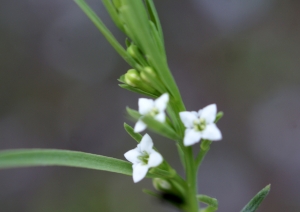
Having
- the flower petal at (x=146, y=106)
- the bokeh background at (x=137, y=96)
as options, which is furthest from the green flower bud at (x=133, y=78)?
the bokeh background at (x=137, y=96)

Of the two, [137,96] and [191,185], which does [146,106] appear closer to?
[191,185]

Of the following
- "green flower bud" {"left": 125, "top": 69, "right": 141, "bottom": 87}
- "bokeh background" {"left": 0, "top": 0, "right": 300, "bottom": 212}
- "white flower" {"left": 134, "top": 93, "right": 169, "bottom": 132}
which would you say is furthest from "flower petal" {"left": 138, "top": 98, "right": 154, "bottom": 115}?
"bokeh background" {"left": 0, "top": 0, "right": 300, "bottom": 212}

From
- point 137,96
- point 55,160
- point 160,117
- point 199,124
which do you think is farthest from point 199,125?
point 137,96

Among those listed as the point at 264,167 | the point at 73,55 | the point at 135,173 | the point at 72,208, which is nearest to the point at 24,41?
the point at 73,55

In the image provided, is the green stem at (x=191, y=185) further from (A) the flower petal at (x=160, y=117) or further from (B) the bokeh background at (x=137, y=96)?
(B) the bokeh background at (x=137, y=96)

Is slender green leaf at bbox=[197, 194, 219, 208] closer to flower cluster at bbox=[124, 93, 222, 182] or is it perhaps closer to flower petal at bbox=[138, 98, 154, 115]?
flower cluster at bbox=[124, 93, 222, 182]

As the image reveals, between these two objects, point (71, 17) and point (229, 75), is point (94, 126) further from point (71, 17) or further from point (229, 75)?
point (229, 75)

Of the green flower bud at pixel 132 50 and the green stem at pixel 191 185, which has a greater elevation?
the green flower bud at pixel 132 50
